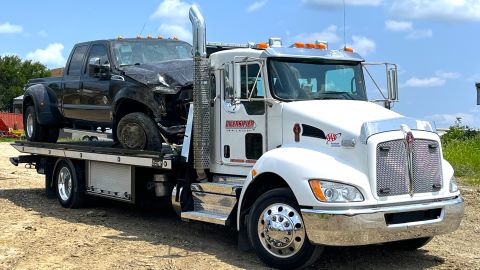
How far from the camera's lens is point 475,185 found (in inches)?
513

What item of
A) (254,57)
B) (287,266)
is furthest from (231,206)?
(254,57)

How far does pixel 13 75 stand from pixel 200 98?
6351 cm

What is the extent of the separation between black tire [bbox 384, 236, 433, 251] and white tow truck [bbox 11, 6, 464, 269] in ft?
0.05

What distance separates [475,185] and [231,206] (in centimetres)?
760

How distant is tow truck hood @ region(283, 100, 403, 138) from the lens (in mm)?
6562

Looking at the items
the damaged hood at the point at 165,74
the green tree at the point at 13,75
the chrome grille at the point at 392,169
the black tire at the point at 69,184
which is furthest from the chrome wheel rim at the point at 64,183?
the green tree at the point at 13,75

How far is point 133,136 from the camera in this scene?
29.9ft

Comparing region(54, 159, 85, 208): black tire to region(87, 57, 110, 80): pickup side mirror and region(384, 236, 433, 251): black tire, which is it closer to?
region(87, 57, 110, 80): pickup side mirror

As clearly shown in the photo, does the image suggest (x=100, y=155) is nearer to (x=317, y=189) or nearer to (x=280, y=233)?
A: (x=280, y=233)

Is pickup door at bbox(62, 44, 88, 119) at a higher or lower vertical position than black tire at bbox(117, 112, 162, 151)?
higher

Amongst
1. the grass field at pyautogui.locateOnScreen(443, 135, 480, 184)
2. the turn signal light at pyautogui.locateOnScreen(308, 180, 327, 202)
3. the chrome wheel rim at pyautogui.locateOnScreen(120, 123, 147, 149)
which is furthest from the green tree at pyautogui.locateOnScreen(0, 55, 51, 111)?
the turn signal light at pyautogui.locateOnScreen(308, 180, 327, 202)

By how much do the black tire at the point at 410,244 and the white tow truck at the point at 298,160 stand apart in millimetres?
14

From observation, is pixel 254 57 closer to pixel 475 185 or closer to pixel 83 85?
pixel 83 85

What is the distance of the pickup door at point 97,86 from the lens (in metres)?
9.70
